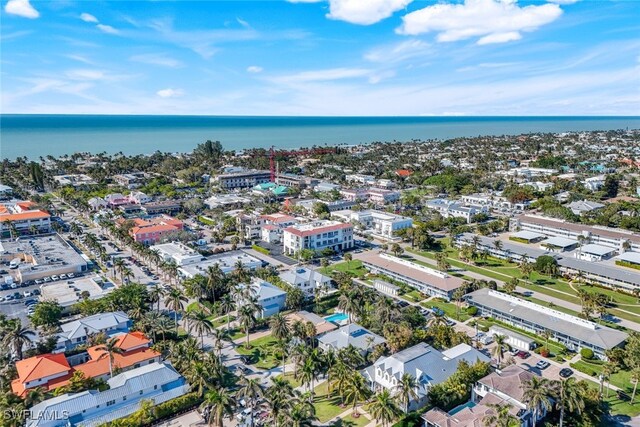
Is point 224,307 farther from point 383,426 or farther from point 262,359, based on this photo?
point 383,426

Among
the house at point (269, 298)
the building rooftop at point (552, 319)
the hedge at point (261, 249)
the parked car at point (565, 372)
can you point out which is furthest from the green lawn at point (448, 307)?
the hedge at point (261, 249)

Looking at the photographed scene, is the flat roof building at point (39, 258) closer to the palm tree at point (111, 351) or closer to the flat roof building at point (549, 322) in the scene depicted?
the palm tree at point (111, 351)

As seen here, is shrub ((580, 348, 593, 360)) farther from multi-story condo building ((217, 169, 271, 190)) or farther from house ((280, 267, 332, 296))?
multi-story condo building ((217, 169, 271, 190))

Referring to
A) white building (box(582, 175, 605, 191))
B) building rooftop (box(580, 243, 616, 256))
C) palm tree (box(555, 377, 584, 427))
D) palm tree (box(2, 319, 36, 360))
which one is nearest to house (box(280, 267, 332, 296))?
palm tree (box(2, 319, 36, 360))

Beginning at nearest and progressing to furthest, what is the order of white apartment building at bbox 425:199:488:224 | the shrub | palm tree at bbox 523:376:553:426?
palm tree at bbox 523:376:553:426
the shrub
white apartment building at bbox 425:199:488:224

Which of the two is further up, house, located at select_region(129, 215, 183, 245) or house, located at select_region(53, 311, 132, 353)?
house, located at select_region(129, 215, 183, 245)

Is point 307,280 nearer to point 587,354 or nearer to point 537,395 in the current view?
point 587,354

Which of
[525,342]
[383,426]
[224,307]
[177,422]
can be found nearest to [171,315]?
[224,307]

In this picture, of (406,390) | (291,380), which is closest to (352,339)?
(291,380)
